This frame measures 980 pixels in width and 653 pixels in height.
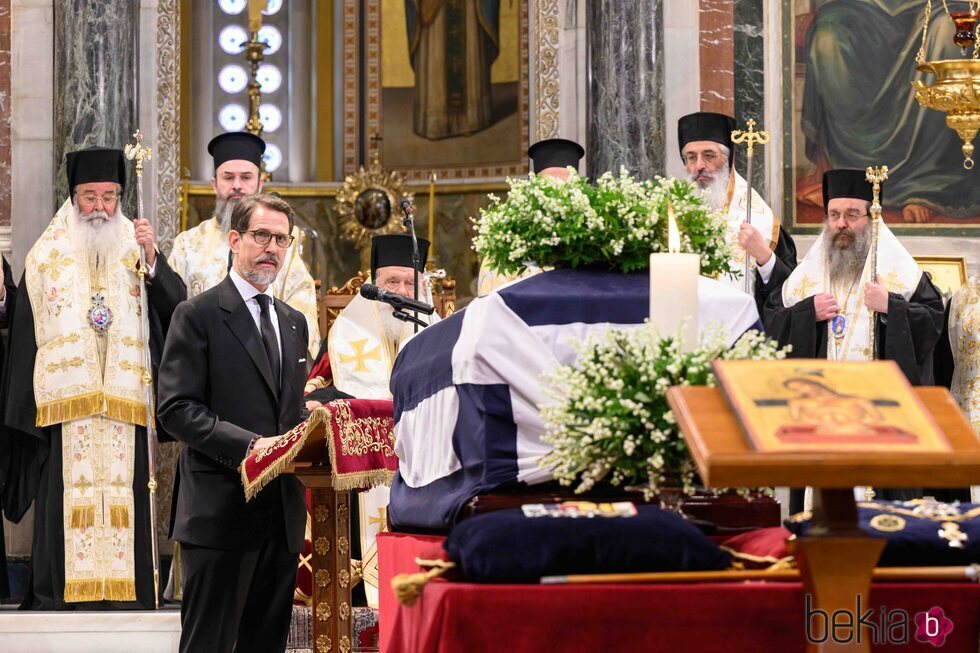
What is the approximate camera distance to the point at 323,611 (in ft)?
17.7

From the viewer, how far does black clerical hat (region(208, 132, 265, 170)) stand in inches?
349

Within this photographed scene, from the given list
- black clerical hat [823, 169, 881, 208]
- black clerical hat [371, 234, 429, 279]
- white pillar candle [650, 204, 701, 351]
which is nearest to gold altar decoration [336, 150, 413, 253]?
black clerical hat [371, 234, 429, 279]

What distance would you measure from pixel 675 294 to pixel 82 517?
5.90 metres

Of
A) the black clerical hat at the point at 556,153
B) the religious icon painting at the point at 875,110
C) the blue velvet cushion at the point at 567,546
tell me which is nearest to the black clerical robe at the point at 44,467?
the black clerical hat at the point at 556,153

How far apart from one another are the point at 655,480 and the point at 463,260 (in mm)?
10392

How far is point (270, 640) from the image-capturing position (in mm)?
5395

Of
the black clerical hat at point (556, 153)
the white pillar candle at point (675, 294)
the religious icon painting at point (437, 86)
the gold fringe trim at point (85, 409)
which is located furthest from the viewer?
the religious icon painting at point (437, 86)

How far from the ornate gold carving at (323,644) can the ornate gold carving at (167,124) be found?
5.20 metres

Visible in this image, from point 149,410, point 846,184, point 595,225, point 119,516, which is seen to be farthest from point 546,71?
point 595,225

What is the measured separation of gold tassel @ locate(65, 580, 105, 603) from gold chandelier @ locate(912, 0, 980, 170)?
18.0ft

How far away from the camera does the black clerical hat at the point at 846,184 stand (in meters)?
8.52

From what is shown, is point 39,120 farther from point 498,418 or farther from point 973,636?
point 973,636

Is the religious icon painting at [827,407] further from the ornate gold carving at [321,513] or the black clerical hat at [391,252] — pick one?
the black clerical hat at [391,252]

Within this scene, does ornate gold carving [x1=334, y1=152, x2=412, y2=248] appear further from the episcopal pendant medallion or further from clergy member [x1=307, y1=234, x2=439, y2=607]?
the episcopal pendant medallion
